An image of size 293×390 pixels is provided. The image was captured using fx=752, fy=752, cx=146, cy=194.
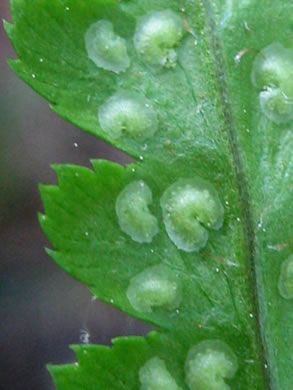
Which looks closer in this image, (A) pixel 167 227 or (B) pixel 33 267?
(A) pixel 167 227

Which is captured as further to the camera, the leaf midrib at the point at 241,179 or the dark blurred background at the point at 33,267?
the dark blurred background at the point at 33,267

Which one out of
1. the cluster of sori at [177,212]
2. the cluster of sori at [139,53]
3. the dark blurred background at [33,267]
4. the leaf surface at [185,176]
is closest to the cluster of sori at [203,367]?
the leaf surface at [185,176]

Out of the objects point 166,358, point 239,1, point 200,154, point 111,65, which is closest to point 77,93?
point 111,65

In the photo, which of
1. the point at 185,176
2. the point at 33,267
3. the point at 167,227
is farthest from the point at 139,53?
the point at 33,267

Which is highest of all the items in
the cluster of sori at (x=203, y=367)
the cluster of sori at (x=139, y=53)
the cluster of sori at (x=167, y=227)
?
the cluster of sori at (x=139, y=53)

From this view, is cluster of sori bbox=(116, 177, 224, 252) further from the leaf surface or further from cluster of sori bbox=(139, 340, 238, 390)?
cluster of sori bbox=(139, 340, 238, 390)

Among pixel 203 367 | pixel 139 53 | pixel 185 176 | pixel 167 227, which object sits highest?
pixel 139 53

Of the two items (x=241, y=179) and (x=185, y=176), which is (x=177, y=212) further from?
(x=241, y=179)

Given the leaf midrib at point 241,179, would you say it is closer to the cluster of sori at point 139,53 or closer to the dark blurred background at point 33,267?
the cluster of sori at point 139,53

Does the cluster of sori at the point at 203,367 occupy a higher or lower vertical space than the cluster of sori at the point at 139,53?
lower
